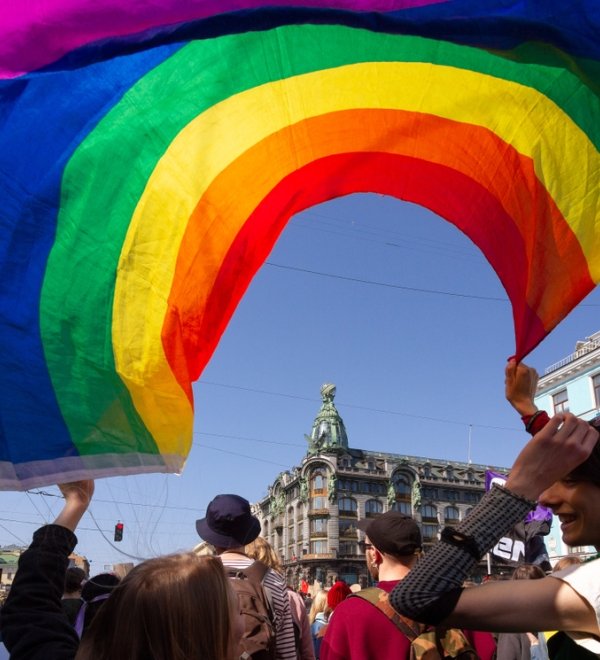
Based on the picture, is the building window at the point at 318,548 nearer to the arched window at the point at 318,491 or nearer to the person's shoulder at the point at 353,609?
the arched window at the point at 318,491

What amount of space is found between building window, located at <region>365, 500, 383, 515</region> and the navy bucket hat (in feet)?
216

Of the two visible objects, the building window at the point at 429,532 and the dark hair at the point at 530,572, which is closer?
the dark hair at the point at 530,572

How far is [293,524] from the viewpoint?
7219cm

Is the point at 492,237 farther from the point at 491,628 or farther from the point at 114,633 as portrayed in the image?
the point at 114,633

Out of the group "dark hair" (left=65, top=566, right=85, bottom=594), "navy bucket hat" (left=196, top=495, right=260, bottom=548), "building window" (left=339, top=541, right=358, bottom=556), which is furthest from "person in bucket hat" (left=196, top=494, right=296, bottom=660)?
"building window" (left=339, top=541, right=358, bottom=556)

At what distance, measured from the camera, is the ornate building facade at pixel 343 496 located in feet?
211

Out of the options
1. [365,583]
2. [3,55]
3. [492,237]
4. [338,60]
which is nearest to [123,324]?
[3,55]

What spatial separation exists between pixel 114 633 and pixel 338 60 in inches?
93.4

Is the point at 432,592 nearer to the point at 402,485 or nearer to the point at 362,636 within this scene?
the point at 362,636

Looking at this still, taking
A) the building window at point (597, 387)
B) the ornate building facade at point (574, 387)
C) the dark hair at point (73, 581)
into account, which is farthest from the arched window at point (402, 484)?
the dark hair at point (73, 581)

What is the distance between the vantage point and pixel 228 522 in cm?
318

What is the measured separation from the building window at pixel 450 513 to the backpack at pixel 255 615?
72.1 metres

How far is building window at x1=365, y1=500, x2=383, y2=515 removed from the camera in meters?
67.4

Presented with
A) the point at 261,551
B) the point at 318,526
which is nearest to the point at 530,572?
the point at 261,551
